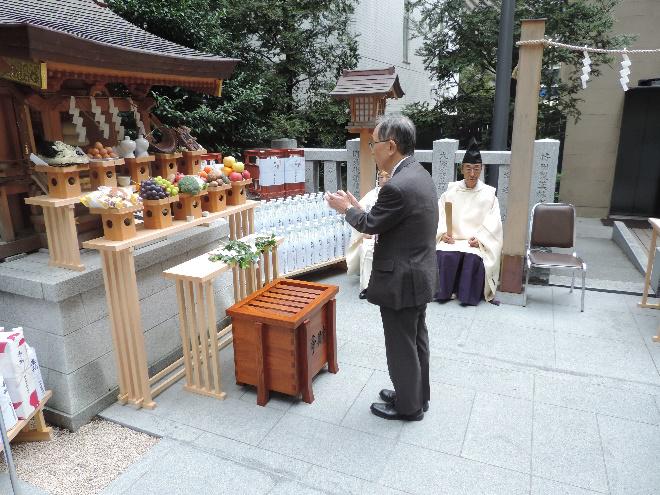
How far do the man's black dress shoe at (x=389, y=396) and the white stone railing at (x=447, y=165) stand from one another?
11.7 ft

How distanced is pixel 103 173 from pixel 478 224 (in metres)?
4.45

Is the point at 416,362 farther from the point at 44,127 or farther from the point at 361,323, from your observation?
the point at 44,127

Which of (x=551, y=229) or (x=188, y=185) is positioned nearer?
(x=188, y=185)

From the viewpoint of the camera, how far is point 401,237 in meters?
3.39

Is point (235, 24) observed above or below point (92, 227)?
above

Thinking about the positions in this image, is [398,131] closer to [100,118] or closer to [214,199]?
[214,199]

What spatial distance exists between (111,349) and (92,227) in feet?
3.44

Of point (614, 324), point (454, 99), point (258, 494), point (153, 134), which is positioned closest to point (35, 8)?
point (153, 134)

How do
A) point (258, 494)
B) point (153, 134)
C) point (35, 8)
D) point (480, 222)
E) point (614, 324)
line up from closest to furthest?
point (258, 494)
point (35, 8)
point (153, 134)
point (614, 324)
point (480, 222)

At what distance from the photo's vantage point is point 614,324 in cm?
548

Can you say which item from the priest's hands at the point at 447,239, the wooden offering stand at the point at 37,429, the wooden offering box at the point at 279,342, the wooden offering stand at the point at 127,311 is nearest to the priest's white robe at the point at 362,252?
the priest's hands at the point at 447,239

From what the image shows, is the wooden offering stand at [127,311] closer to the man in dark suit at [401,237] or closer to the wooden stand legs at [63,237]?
the wooden stand legs at [63,237]

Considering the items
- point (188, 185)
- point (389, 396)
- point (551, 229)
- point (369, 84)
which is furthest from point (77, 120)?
point (551, 229)

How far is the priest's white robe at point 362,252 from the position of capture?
6344 mm
